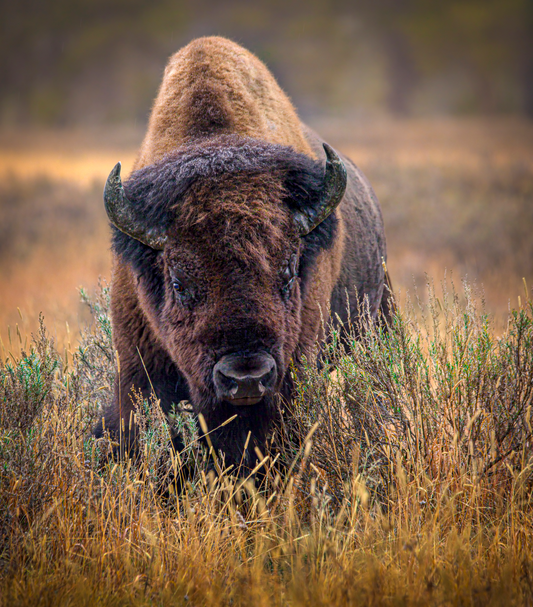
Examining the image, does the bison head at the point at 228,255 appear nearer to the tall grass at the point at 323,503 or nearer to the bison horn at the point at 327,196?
the bison horn at the point at 327,196

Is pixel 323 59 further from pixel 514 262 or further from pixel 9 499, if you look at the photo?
pixel 9 499

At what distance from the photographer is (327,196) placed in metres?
3.21

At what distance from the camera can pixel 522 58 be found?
186ft

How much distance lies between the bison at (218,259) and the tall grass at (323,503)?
0.29m

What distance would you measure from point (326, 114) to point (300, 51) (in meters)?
29.9

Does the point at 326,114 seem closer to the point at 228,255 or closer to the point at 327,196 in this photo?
the point at 327,196

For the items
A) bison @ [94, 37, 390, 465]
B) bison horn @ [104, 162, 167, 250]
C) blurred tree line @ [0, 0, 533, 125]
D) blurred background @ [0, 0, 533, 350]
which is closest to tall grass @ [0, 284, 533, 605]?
bison @ [94, 37, 390, 465]

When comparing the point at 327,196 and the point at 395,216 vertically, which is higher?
the point at 395,216

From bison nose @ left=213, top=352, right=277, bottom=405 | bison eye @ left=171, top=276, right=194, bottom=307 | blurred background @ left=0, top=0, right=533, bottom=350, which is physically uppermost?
blurred background @ left=0, top=0, right=533, bottom=350

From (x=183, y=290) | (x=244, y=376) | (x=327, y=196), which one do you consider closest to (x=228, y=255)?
(x=183, y=290)

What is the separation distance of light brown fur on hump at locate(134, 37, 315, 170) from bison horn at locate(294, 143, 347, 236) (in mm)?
804

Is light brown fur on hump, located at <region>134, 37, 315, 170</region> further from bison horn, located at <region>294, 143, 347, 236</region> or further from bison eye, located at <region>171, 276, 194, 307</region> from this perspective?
bison eye, located at <region>171, 276, 194, 307</region>

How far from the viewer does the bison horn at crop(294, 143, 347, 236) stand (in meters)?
3.19

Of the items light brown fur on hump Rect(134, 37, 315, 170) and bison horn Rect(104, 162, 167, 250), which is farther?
light brown fur on hump Rect(134, 37, 315, 170)
